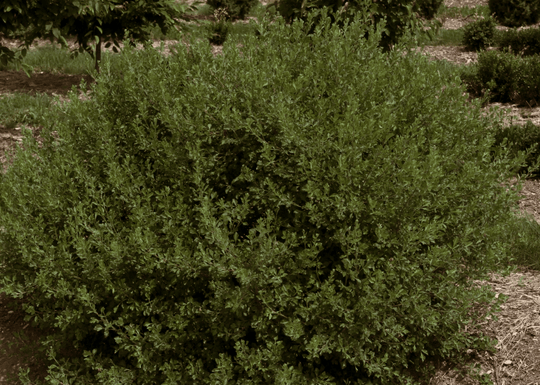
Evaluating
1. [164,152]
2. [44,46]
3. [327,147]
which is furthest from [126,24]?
[327,147]

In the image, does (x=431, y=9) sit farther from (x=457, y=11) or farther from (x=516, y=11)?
(x=457, y=11)

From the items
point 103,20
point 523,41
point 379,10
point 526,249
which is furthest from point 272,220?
point 523,41

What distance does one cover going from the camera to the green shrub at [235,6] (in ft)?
40.4

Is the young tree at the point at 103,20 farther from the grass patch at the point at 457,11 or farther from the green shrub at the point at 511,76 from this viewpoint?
the grass patch at the point at 457,11

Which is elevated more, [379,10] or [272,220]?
[379,10]

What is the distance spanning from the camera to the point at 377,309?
8.62 feet

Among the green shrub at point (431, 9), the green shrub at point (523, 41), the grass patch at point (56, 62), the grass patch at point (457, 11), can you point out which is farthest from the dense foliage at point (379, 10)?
the grass patch at point (457, 11)

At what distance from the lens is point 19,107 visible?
701 centimetres

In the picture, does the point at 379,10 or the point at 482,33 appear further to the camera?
the point at 482,33

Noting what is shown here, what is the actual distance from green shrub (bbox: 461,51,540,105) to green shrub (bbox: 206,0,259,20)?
6.68 m

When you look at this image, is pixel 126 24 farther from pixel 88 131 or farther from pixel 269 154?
pixel 269 154

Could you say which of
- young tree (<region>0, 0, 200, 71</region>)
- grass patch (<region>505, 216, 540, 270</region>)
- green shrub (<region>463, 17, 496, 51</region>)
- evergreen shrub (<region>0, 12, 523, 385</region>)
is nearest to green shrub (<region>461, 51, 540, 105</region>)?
green shrub (<region>463, 17, 496, 51</region>)

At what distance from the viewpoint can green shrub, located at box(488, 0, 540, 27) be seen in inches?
440

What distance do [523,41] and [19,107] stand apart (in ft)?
24.0
